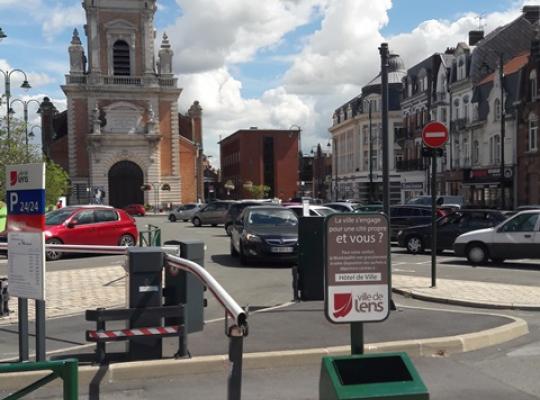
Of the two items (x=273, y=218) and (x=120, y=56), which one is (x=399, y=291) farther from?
(x=120, y=56)

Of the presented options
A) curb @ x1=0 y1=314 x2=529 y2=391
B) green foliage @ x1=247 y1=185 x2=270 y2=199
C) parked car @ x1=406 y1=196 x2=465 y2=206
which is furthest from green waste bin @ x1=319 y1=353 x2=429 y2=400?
green foliage @ x1=247 y1=185 x2=270 y2=199

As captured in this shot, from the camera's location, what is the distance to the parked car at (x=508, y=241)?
15.8 meters

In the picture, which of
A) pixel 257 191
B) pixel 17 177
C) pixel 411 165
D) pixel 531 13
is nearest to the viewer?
pixel 17 177

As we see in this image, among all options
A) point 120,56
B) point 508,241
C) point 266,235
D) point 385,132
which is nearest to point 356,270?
point 385,132

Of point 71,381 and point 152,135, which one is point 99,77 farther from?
point 71,381

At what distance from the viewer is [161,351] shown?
6.89 m

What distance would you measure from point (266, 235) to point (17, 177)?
992 cm

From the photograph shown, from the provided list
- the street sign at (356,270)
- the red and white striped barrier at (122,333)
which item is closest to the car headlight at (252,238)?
the red and white striped barrier at (122,333)

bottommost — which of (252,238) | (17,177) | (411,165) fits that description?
(252,238)

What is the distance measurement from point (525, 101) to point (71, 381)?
1705 inches

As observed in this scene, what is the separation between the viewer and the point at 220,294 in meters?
5.15

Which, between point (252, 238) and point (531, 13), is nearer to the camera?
point (252, 238)

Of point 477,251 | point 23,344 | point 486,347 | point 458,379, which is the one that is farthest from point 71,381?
point 477,251

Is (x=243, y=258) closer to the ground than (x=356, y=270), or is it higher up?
closer to the ground
